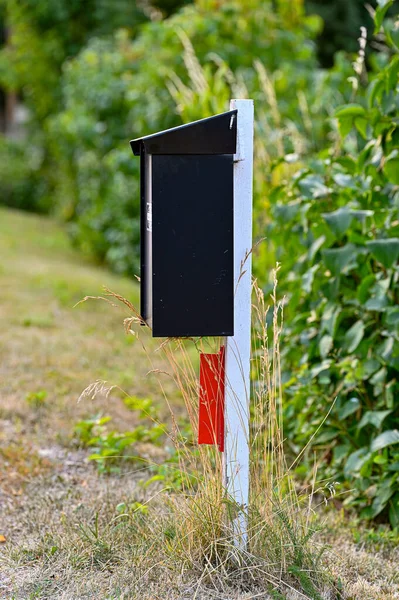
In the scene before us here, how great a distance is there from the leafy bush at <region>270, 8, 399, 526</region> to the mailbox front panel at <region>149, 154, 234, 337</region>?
869mm

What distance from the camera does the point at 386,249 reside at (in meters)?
3.15

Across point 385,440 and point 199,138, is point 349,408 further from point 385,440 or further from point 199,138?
point 199,138

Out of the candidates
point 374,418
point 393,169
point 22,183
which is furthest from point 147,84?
point 22,183

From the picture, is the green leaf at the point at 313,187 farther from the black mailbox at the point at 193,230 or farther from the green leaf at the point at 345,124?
the black mailbox at the point at 193,230

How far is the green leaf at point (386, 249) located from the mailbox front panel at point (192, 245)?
89 centimetres

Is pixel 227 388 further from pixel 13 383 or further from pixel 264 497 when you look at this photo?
pixel 13 383

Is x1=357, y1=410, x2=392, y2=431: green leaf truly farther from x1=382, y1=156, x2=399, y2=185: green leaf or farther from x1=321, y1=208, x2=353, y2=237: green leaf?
x1=382, y1=156, x2=399, y2=185: green leaf

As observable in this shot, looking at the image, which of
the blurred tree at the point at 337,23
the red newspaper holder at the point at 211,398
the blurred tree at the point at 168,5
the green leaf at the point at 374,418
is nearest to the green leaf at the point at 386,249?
the green leaf at the point at 374,418

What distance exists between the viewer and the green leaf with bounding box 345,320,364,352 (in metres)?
3.42

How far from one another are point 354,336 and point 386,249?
48cm

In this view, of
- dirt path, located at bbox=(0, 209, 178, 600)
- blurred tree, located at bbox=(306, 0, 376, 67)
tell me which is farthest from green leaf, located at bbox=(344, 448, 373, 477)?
blurred tree, located at bbox=(306, 0, 376, 67)

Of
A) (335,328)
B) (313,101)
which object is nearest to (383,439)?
(335,328)


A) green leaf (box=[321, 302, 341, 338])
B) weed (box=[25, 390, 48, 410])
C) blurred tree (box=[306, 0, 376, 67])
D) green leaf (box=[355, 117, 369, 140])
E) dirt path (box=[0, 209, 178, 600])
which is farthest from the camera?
blurred tree (box=[306, 0, 376, 67])

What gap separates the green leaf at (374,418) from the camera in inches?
131
